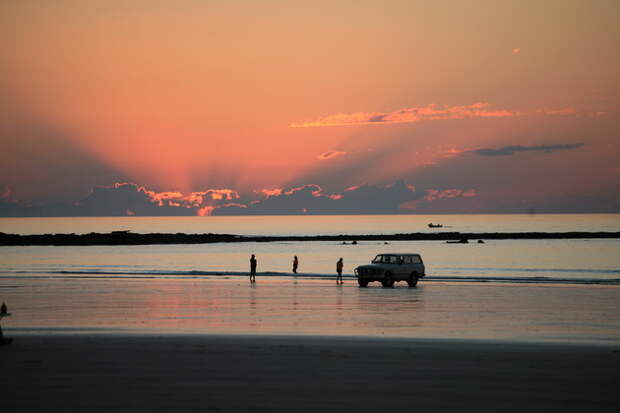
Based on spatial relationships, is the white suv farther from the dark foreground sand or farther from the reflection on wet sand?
the dark foreground sand

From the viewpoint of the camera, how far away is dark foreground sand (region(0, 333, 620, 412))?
1252 centimetres

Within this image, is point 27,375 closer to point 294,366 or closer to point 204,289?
point 294,366

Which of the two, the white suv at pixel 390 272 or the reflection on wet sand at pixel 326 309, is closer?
the reflection on wet sand at pixel 326 309

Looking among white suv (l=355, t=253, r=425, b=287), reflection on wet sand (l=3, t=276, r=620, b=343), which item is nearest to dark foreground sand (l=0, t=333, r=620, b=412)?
reflection on wet sand (l=3, t=276, r=620, b=343)

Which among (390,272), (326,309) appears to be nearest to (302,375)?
(326,309)

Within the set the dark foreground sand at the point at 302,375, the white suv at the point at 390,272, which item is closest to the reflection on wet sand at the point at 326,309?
the white suv at the point at 390,272

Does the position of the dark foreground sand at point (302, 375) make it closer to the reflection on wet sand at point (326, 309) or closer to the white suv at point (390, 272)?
the reflection on wet sand at point (326, 309)

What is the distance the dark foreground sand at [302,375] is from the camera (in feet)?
41.1

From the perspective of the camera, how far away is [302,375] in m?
15.1

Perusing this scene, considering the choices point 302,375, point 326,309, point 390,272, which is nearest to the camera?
point 302,375

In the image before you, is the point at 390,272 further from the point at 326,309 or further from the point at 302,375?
the point at 302,375

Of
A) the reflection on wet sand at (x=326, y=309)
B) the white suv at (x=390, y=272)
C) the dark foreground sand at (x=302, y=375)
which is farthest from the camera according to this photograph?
the white suv at (x=390, y=272)

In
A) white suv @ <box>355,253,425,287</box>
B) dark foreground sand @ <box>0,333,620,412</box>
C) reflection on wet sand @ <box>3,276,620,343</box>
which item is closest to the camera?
dark foreground sand @ <box>0,333,620,412</box>

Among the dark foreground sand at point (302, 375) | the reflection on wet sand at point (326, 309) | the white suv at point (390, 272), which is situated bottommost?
the dark foreground sand at point (302, 375)
